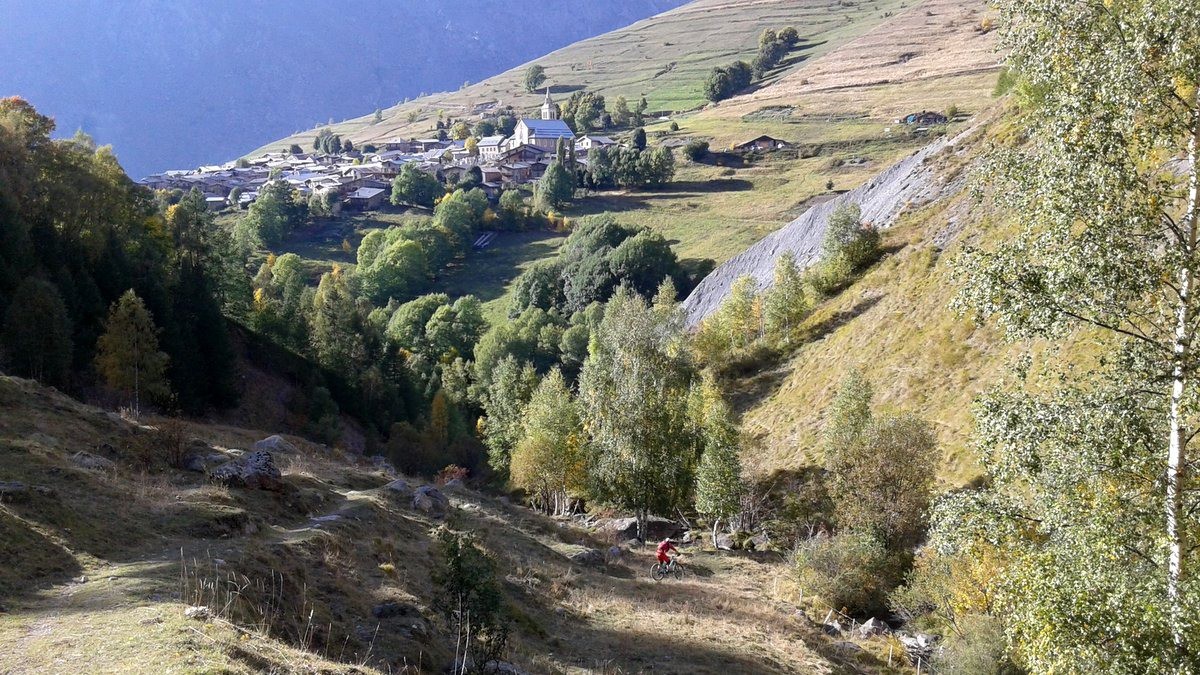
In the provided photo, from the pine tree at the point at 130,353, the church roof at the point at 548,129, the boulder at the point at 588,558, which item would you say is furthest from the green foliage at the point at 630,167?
the boulder at the point at 588,558

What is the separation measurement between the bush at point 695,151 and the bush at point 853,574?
116 metres

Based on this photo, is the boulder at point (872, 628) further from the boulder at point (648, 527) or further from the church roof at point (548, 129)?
the church roof at point (548, 129)

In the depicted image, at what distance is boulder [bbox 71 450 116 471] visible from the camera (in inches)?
729

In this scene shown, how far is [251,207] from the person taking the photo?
11725 centimetres

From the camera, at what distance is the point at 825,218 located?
71.1 meters

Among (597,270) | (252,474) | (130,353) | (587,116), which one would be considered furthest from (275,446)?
(587,116)

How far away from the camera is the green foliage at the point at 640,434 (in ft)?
121

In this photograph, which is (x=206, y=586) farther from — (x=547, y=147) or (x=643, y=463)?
(x=547, y=147)

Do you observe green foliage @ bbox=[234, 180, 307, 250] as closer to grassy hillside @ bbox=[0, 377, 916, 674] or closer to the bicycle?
grassy hillside @ bbox=[0, 377, 916, 674]

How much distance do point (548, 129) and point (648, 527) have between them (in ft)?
490

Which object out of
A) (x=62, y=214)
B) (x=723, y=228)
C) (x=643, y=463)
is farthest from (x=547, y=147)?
(x=643, y=463)

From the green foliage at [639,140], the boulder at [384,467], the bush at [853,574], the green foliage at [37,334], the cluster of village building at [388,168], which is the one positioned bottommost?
the bush at [853,574]

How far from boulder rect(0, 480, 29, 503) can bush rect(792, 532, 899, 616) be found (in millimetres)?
25137

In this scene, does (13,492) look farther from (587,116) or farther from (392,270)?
(587,116)
